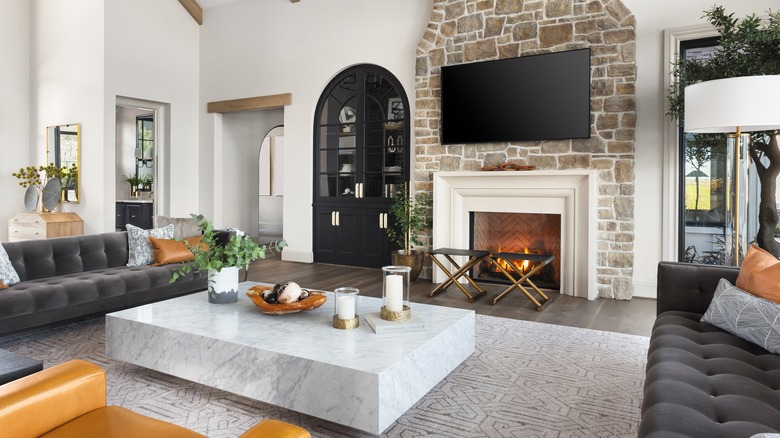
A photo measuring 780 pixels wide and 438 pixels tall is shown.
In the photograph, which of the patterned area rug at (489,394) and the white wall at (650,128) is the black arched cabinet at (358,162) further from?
the patterned area rug at (489,394)

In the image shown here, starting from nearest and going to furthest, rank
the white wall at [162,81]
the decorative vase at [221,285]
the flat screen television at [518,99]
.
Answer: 1. the decorative vase at [221,285]
2. the flat screen television at [518,99]
3. the white wall at [162,81]

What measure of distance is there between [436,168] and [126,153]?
5.84m

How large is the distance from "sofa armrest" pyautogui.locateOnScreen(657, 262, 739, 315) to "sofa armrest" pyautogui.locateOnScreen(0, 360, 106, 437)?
2.64 meters

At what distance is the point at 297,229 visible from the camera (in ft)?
23.5

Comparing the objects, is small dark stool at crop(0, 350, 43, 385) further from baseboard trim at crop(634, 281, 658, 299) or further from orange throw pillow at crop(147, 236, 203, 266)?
baseboard trim at crop(634, 281, 658, 299)

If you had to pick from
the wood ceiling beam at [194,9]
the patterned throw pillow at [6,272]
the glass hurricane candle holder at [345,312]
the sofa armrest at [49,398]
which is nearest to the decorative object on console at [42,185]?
the wood ceiling beam at [194,9]

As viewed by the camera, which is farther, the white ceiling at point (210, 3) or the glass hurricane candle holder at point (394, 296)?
the white ceiling at point (210, 3)

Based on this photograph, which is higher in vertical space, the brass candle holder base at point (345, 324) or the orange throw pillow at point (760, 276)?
the orange throw pillow at point (760, 276)

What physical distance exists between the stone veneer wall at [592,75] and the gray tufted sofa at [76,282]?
3253 mm

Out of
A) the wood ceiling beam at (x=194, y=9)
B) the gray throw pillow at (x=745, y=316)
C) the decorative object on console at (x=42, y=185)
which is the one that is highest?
the wood ceiling beam at (x=194, y=9)

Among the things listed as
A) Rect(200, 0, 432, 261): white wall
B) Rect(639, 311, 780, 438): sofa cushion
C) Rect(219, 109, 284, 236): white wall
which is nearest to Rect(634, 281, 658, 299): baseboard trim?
Rect(639, 311, 780, 438): sofa cushion

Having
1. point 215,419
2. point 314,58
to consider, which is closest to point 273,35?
point 314,58

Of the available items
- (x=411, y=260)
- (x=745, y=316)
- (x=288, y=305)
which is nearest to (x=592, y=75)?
(x=411, y=260)

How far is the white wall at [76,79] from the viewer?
6.88m
